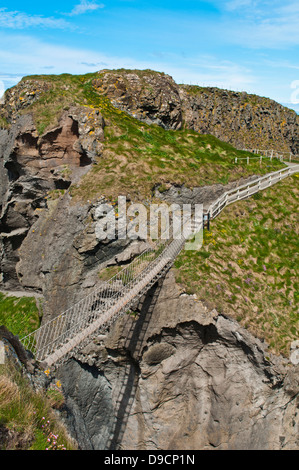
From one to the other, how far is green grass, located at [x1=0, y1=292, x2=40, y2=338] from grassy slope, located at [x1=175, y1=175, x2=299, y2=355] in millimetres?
11996

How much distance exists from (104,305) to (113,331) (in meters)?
2.74

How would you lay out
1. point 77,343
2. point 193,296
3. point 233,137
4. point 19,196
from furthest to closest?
point 233,137, point 19,196, point 193,296, point 77,343

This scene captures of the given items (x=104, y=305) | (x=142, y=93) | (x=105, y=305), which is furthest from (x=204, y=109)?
(x=105, y=305)

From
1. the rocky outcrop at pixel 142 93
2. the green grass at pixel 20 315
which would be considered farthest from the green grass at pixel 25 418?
the rocky outcrop at pixel 142 93

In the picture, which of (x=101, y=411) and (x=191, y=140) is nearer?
(x=101, y=411)

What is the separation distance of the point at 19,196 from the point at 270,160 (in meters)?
24.1

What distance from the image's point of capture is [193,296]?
18578mm

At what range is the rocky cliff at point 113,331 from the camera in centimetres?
1797

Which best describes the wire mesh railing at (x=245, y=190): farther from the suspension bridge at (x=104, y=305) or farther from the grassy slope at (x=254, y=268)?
the grassy slope at (x=254, y=268)

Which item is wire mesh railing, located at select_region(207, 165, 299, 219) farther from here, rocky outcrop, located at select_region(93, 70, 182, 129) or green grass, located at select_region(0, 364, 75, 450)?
green grass, located at select_region(0, 364, 75, 450)

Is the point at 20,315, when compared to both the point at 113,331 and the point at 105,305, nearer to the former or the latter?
the point at 113,331
